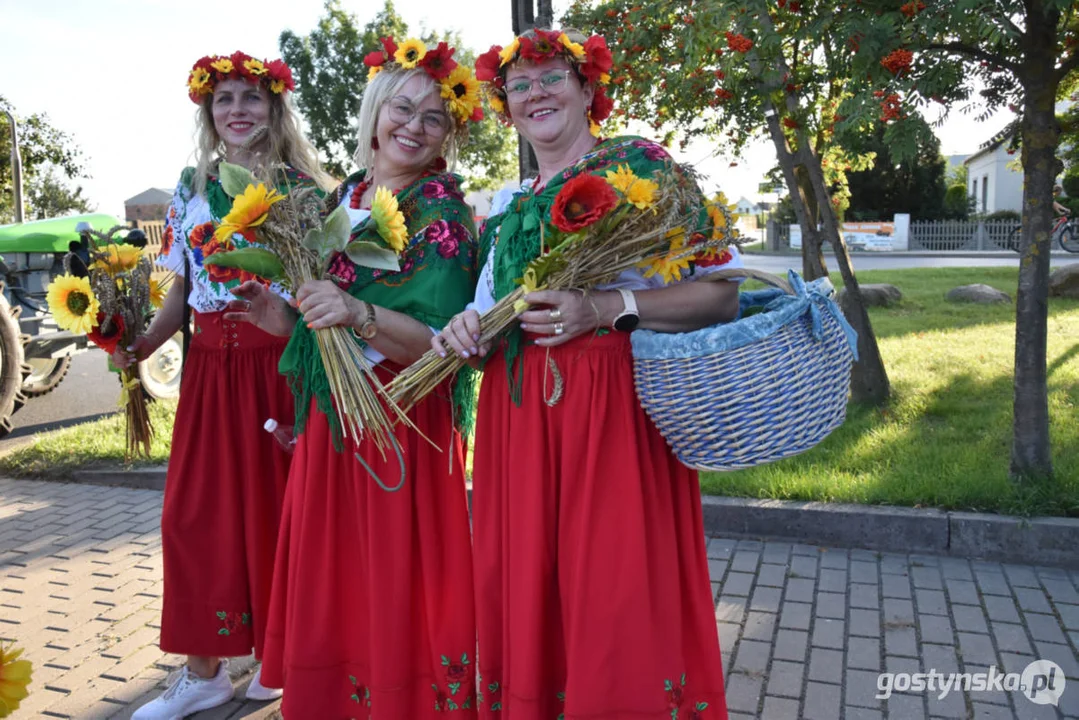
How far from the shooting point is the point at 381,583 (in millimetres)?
2322

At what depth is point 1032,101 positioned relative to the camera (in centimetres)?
392

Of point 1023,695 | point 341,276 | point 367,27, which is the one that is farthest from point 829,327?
point 367,27

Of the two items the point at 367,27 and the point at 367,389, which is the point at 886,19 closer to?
the point at 367,389

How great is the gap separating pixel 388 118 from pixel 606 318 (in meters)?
0.88

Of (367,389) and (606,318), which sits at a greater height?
(606,318)

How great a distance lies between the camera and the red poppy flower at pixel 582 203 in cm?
185

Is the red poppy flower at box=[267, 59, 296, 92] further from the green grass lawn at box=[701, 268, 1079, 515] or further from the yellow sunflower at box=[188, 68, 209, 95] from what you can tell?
the green grass lawn at box=[701, 268, 1079, 515]

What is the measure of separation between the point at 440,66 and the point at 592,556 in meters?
1.39

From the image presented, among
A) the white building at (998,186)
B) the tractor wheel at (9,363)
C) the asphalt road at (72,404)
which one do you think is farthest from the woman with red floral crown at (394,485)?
the white building at (998,186)

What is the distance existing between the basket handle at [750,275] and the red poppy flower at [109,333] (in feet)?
6.19

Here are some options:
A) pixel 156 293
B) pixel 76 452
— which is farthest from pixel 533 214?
pixel 76 452

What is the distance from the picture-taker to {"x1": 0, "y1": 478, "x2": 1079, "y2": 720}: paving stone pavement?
283 cm

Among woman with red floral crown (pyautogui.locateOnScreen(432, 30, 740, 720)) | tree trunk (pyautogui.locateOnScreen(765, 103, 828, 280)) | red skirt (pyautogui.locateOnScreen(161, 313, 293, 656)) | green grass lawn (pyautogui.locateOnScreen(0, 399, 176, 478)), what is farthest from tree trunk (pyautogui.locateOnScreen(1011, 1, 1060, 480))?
green grass lawn (pyautogui.locateOnScreen(0, 399, 176, 478))

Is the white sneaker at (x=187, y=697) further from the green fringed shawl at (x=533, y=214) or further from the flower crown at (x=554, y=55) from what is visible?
the flower crown at (x=554, y=55)
